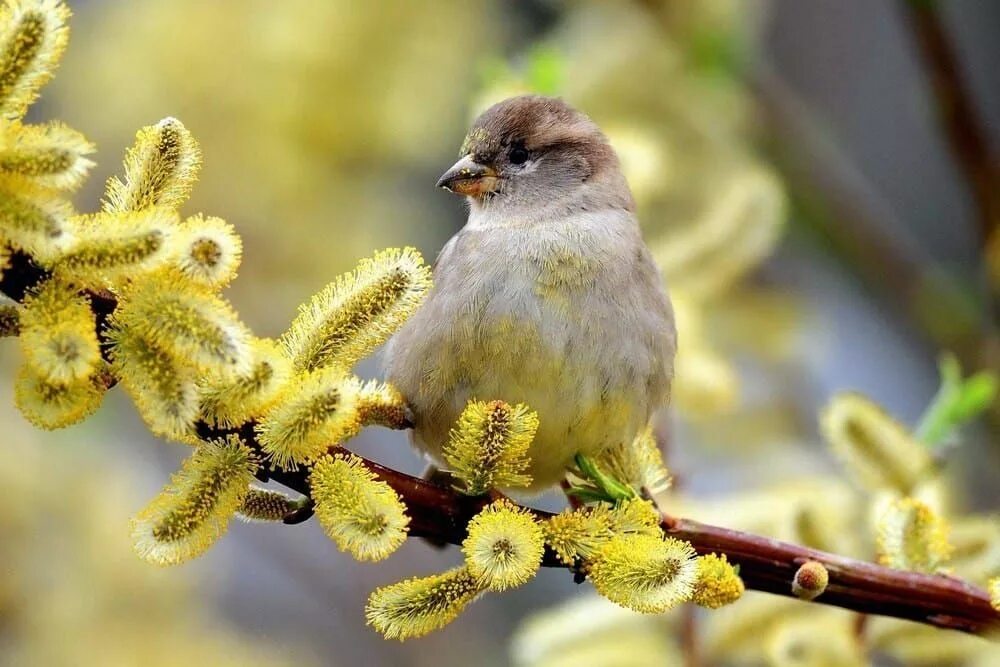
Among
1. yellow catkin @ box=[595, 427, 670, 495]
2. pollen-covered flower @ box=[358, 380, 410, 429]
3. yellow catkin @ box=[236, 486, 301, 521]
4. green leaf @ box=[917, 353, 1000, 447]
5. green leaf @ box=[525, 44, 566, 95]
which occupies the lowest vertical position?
yellow catkin @ box=[236, 486, 301, 521]

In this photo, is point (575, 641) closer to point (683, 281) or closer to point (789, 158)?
point (683, 281)

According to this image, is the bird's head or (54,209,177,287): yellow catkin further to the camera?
the bird's head

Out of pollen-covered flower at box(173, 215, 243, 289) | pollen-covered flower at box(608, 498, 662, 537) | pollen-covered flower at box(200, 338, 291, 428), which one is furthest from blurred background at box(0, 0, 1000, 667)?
pollen-covered flower at box(173, 215, 243, 289)

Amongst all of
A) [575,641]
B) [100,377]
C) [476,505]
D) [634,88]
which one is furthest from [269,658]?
[100,377]

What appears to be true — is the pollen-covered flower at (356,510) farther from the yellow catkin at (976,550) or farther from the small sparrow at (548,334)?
the yellow catkin at (976,550)

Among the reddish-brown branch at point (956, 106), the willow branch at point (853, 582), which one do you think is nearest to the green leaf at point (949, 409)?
the willow branch at point (853, 582)

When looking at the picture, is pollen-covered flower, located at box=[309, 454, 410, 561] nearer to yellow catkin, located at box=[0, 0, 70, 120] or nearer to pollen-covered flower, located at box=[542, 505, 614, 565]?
pollen-covered flower, located at box=[542, 505, 614, 565]
